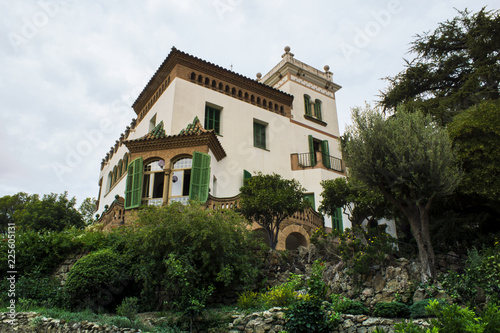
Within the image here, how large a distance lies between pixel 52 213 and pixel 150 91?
35.5 feet

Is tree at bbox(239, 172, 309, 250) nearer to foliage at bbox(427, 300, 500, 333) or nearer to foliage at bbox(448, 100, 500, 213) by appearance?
foliage at bbox(448, 100, 500, 213)

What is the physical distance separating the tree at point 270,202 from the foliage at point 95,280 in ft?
18.6

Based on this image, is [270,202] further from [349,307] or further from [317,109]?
[317,109]

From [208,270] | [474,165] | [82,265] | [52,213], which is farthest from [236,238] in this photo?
[52,213]

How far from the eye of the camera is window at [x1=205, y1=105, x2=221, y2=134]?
21.4 metres

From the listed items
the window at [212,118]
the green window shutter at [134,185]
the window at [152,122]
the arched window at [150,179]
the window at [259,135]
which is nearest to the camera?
the green window shutter at [134,185]

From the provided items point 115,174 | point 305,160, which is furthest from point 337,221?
point 115,174

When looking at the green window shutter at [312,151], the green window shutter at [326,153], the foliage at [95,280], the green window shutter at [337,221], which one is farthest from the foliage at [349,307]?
the green window shutter at [326,153]

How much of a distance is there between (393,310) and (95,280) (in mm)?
8052

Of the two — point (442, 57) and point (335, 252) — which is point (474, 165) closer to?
point (335, 252)

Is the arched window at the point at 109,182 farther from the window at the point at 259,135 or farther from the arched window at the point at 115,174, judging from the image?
the window at the point at 259,135

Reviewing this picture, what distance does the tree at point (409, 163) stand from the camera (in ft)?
35.3

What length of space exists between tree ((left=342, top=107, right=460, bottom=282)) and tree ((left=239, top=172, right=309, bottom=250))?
3.81 metres

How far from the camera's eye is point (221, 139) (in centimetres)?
2122
